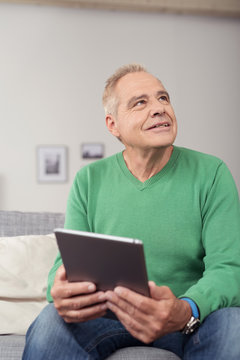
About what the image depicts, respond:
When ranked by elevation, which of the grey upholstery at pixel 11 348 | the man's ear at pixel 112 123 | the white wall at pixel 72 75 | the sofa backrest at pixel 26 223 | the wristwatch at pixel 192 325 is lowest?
the grey upholstery at pixel 11 348

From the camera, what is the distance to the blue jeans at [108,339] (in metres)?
1.10

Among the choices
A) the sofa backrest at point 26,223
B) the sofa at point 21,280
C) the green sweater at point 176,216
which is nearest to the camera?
the green sweater at point 176,216

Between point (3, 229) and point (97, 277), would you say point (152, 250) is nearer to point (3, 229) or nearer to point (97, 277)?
point (97, 277)

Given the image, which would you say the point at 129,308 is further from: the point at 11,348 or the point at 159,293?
the point at 11,348

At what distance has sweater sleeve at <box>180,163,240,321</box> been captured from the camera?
1.20 metres

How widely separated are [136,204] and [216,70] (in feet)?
11.2

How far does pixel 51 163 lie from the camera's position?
4230 mm

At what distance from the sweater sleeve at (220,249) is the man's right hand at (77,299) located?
23 centimetres

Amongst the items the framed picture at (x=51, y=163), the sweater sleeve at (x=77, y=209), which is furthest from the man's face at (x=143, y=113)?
the framed picture at (x=51, y=163)

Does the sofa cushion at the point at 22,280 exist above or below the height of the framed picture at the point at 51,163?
below

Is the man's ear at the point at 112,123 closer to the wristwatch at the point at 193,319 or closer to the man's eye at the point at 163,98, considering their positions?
the man's eye at the point at 163,98

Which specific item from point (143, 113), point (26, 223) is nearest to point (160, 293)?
point (143, 113)

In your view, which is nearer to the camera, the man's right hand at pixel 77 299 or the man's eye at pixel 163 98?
the man's right hand at pixel 77 299

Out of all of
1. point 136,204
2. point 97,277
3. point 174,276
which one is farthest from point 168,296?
point 136,204
